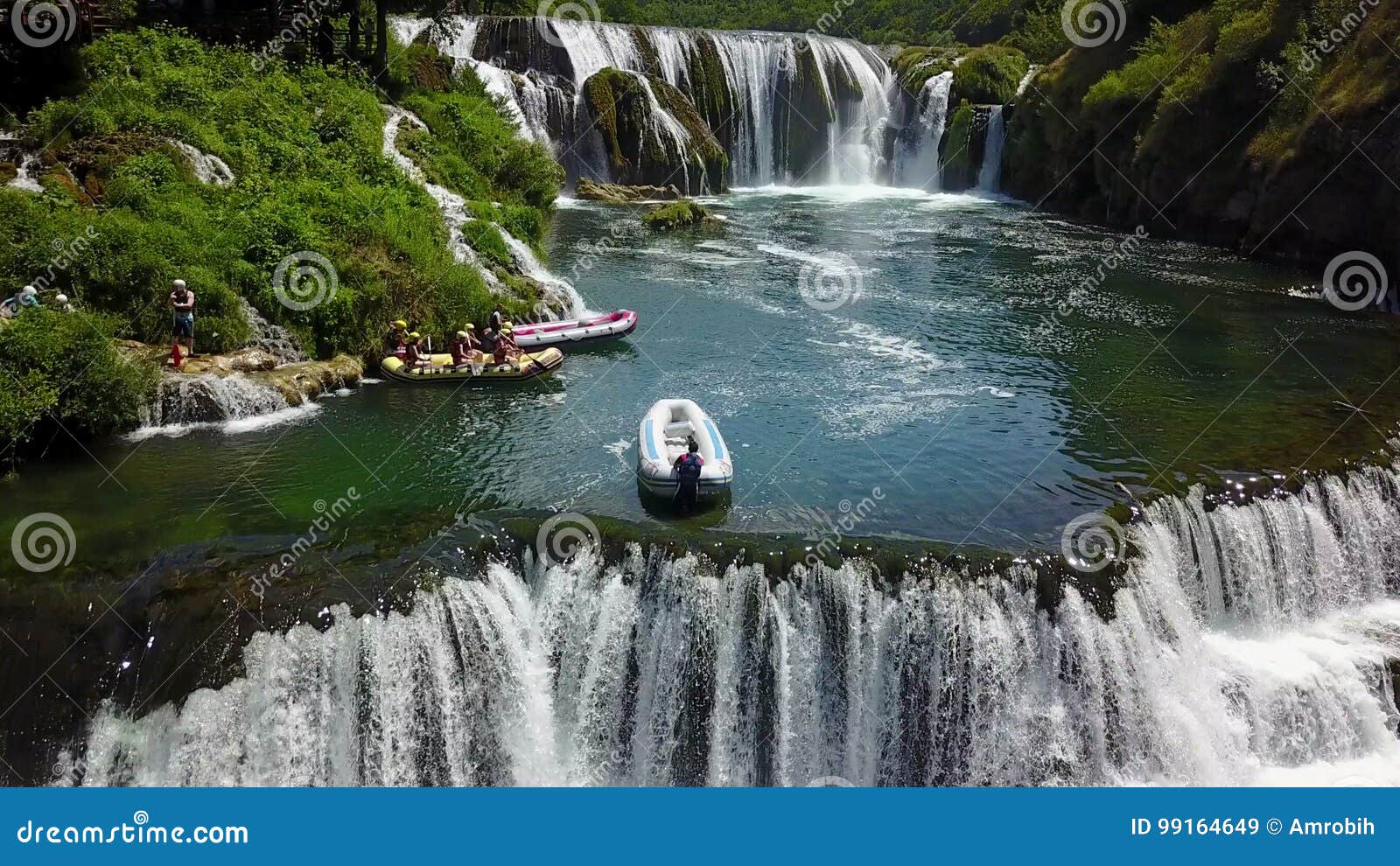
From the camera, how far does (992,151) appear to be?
153 ft

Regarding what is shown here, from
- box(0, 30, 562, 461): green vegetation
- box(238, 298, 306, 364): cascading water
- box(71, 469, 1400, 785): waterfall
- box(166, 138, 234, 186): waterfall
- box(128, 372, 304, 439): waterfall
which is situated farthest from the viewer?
box(166, 138, 234, 186): waterfall

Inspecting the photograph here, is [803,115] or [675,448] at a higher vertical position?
[803,115]

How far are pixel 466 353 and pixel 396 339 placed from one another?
147 centimetres

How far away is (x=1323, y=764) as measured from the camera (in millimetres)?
13008

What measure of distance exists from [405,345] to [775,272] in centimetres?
1272

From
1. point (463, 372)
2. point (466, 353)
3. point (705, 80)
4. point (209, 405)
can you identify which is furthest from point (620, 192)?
point (209, 405)

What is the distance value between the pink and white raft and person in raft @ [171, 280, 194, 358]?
6.27 meters

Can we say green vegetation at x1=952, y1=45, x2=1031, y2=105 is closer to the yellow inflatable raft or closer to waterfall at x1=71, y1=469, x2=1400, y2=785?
the yellow inflatable raft

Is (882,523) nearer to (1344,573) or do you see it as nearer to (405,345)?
(1344,573)

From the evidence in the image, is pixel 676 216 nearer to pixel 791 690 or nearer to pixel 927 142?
pixel 927 142

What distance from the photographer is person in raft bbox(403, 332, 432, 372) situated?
773 inches

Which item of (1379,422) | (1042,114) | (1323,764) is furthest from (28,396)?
(1042,114)

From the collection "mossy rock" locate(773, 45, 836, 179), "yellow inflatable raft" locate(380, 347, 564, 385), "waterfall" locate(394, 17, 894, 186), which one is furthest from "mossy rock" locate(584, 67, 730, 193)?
"yellow inflatable raft" locate(380, 347, 564, 385)

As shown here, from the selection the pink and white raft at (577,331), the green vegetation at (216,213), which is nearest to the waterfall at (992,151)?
the green vegetation at (216,213)
